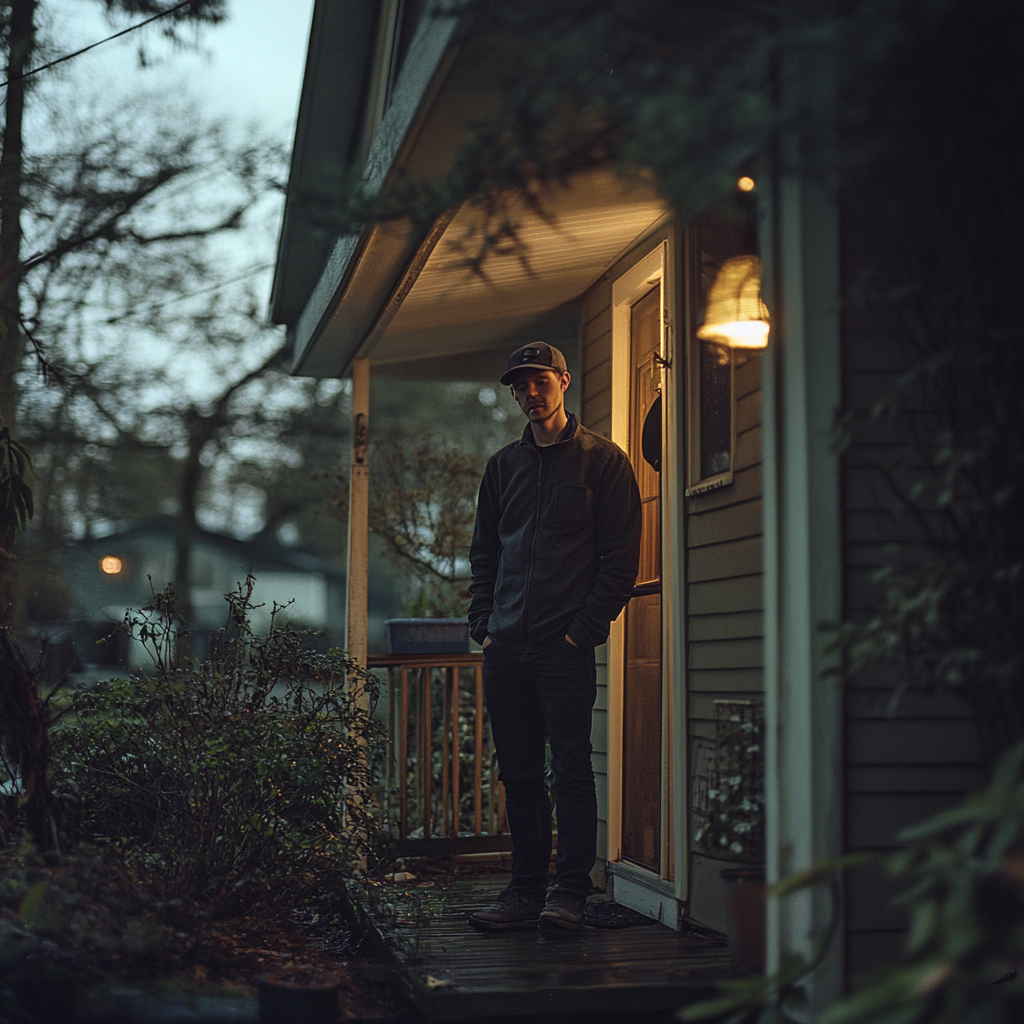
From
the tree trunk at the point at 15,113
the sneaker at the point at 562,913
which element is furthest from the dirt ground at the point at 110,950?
the tree trunk at the point at 15,113

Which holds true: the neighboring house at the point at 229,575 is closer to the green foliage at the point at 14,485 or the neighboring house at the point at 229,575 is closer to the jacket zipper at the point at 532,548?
the green foliage at the point at 14,485

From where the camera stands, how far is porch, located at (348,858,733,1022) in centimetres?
291

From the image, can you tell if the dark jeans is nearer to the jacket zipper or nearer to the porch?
the jacket zipper

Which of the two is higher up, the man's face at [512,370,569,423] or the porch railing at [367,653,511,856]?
the man's face at [512,370,569,423]

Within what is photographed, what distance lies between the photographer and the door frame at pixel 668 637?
374 centimetres

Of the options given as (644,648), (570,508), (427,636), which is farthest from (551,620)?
(427,636)

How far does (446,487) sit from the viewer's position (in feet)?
24.7

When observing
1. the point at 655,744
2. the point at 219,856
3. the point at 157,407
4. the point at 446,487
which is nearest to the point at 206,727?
the point at 219,856

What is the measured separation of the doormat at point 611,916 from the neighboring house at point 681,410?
0.07 meters

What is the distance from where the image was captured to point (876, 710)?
2.43 m

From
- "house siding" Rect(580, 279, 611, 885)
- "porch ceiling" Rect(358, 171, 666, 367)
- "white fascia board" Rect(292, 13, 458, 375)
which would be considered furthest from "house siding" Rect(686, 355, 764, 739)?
"white fascia board" Rect(292, 13, 458, 375)

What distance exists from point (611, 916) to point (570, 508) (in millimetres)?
1396

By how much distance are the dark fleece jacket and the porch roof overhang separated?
0.66m

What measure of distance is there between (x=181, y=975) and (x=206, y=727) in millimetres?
958
